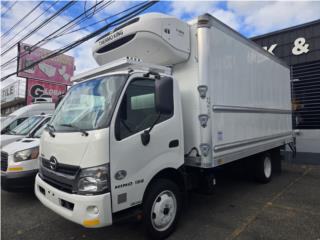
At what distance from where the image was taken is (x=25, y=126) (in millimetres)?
6938

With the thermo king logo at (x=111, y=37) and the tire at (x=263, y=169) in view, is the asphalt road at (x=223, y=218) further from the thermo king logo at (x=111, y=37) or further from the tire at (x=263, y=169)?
the thermo king logo at (x=111, y=37)

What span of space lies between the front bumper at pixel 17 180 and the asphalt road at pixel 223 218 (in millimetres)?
449

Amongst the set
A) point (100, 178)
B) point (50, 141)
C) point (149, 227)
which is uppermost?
point (50, 141)

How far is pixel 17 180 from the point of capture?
4.72 m

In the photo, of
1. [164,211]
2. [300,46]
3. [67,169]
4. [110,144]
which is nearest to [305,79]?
[300,46]

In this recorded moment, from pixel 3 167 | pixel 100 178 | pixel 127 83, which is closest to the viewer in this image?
pixel 100 178

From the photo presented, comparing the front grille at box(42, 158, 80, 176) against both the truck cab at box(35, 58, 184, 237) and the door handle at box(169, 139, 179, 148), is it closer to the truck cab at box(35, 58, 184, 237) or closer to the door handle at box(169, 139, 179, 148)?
the truck cab at box(35, 58, 184, 237)

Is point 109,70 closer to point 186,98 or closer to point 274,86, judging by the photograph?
point 186,98

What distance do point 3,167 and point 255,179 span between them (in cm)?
590

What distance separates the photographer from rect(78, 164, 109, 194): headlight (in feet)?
9.05

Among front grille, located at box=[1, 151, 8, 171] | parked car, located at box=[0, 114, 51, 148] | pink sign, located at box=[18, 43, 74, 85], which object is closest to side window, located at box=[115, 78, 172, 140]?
front grille, located at box=[1, 151, 8, 171]

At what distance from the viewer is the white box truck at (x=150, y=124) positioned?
2.85 metres

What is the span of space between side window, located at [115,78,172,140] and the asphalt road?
5.44ft

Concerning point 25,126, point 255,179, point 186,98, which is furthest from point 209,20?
point 25,126
